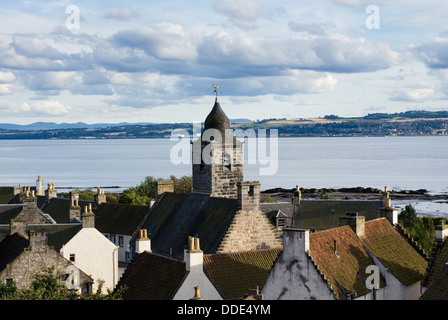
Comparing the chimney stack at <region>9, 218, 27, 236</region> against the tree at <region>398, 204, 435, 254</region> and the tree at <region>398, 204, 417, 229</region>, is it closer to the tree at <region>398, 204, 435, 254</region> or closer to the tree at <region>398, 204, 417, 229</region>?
the tree at <region>398, 204, 435, 254</region>

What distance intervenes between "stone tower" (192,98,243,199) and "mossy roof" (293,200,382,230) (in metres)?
14.8

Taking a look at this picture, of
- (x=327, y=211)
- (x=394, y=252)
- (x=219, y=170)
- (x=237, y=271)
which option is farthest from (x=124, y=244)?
(x=394, y=252)

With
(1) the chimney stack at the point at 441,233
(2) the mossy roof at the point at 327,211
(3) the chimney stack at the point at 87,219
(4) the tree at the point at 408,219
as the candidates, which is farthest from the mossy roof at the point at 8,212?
(4) the tree at the point at 408,219

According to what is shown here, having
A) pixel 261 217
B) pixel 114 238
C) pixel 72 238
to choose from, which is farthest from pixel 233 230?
pixel 114 238

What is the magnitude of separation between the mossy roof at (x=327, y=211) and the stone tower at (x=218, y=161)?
48.6 ft

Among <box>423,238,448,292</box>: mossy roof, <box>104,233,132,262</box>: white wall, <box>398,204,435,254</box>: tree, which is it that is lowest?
<box>104,233,132,262</box>: white wall

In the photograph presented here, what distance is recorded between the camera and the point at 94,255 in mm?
44875

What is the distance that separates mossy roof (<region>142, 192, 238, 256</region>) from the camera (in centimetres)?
3881

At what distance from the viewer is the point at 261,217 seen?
128 ft

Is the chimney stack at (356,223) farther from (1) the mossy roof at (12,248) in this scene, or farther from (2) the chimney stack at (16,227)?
(2) the chimney stack at (16,227)

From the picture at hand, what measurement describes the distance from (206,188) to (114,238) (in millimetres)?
23903

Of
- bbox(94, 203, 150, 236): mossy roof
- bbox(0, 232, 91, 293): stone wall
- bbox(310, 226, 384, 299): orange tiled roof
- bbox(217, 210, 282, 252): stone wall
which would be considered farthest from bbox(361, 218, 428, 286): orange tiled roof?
bbox(94, 203, 150, 236): mossy roof

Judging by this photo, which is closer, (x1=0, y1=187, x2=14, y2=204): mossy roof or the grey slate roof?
the grey slate roof
